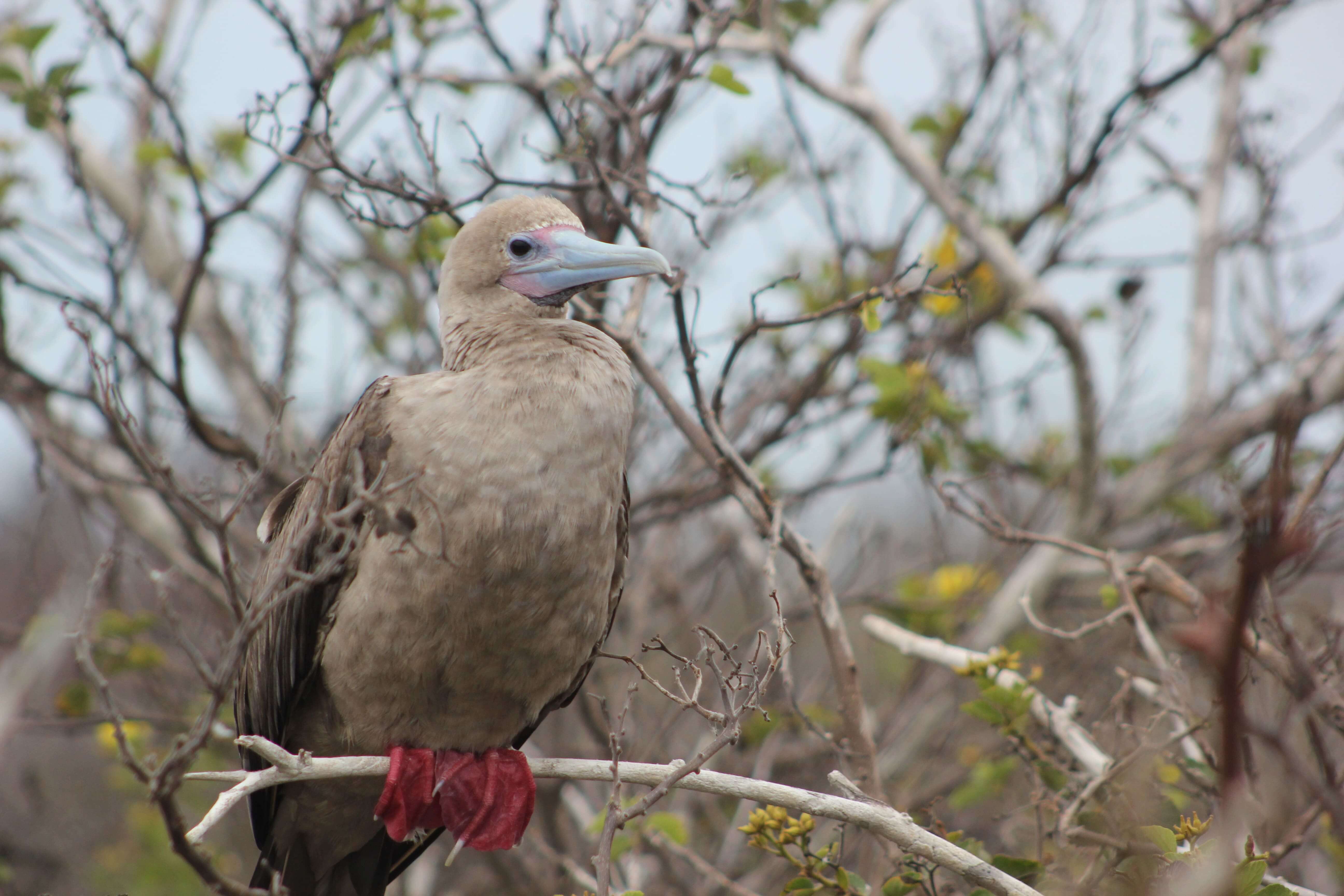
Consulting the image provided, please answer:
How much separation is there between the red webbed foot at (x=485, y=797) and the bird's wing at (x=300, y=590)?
0.45 metres

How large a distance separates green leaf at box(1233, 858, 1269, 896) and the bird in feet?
4.85

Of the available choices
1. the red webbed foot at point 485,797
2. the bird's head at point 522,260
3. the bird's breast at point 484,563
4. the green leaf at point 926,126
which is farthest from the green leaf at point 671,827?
the green leaf at point 926,126

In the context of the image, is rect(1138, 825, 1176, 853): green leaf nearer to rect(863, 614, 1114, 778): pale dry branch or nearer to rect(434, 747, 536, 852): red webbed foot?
rect(863, 614, 1114, 778): pale dry branch

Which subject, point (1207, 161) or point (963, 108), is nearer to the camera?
point (963, 108)

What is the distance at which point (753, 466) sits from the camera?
4.65 meters

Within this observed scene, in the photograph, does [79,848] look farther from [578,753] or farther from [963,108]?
[963,108]

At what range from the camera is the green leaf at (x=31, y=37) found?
3438mm

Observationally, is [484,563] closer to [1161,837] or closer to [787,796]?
[787,796]

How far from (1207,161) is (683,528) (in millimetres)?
3299

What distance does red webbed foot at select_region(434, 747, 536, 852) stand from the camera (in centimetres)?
279

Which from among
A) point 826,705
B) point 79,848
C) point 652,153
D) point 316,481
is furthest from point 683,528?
point 79,848

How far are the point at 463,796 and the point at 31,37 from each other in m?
2.75

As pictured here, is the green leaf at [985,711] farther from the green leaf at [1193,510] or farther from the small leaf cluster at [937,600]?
the green leaf at [1193,510]

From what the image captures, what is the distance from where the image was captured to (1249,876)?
6.09 feet
